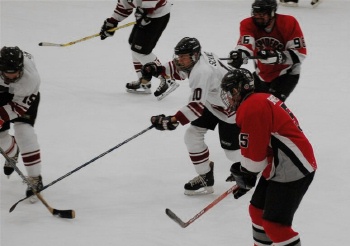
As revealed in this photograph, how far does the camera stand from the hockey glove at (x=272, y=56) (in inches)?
163

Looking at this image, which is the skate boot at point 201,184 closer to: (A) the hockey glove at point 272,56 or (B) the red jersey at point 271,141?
(A) the hockey glove at point 272,56

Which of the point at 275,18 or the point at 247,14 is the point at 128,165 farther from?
the point at 247,14

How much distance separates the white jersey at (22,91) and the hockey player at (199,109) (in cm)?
66

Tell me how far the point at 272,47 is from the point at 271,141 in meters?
1.54

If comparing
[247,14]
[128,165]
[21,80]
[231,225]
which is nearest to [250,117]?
[231,225]

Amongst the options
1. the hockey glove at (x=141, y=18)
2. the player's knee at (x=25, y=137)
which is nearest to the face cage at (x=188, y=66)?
the player's knee at (x=25, y=137)

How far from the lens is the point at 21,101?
3.79 meters

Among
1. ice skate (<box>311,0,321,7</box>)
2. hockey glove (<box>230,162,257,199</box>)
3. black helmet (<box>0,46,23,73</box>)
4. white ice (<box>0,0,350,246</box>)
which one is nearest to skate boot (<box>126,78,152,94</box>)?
white ice (<box>0,0,350,246</box>)

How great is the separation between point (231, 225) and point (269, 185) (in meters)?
0.77

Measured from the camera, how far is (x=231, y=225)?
12.0 feet

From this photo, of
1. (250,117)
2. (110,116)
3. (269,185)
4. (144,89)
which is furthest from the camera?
(144,89)

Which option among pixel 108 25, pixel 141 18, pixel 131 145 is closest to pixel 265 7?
pixel 131 145

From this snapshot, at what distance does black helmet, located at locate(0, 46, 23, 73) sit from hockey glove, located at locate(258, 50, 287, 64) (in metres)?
1.41

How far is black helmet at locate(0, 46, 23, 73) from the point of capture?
358cm
